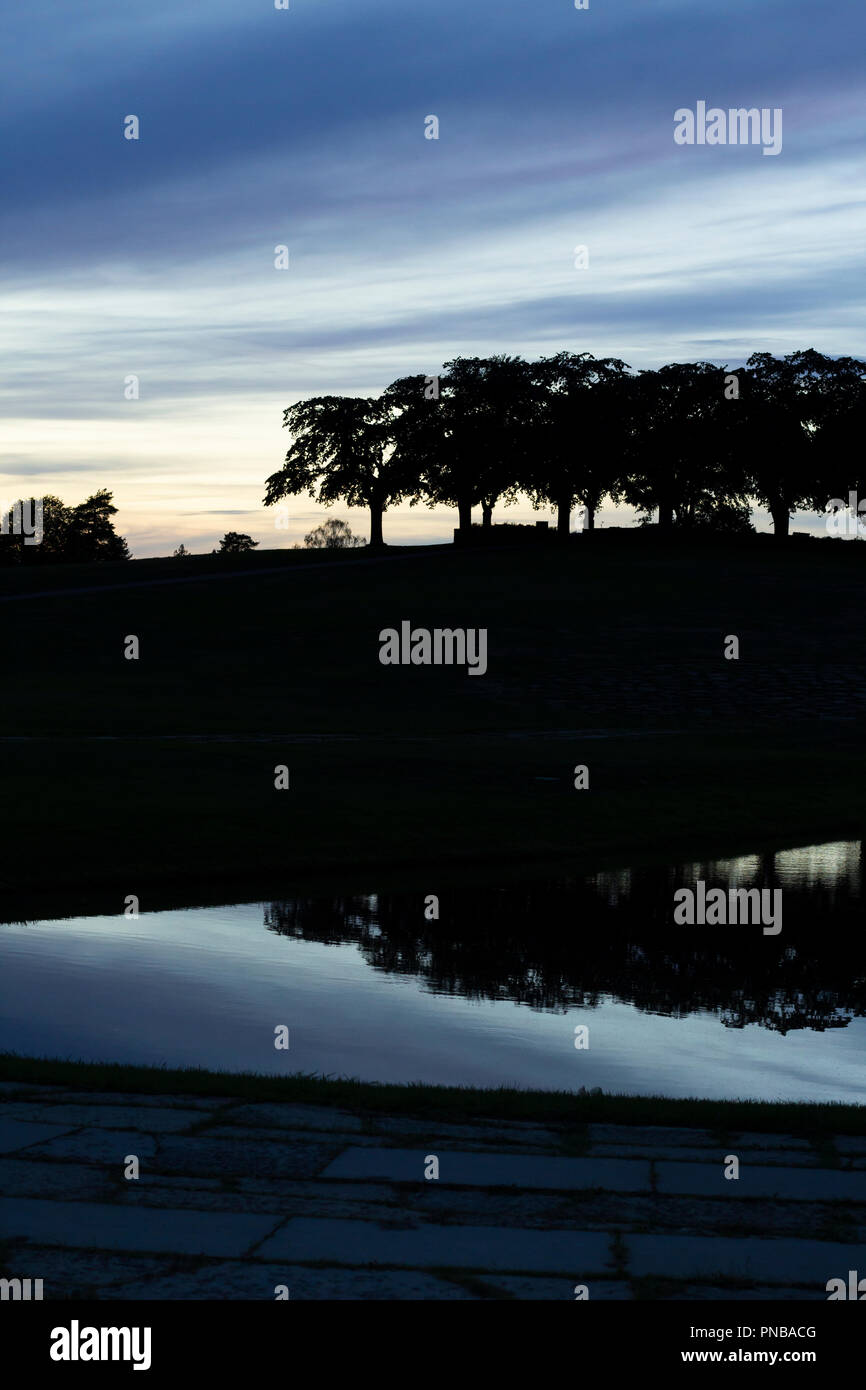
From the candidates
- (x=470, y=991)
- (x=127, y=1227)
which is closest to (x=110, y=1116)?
(x=127, y=1227)

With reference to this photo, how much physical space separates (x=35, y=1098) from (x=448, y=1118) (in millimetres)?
2306

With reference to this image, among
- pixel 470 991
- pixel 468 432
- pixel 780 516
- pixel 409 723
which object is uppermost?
pixel 468 432

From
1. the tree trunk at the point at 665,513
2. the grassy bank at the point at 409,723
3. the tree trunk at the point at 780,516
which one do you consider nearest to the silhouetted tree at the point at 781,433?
the tree trunk at the point at 780,516

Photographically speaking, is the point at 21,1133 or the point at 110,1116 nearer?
the point at 21,1133

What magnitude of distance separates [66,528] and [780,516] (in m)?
79.0

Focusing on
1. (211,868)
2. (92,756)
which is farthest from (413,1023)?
(92,756)

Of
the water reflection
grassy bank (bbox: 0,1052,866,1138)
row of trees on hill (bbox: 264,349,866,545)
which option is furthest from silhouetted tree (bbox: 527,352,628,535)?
grassy bank (bbox: 0,1052,866,1138)

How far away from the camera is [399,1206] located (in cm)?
607

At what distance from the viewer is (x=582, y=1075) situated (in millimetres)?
9805

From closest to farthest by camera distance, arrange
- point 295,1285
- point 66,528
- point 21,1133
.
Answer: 1. point 295,1285
2. point 21,1133
3. point 66,528

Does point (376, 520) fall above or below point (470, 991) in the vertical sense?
above

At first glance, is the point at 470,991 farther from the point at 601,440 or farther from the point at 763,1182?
the point at 601,440
